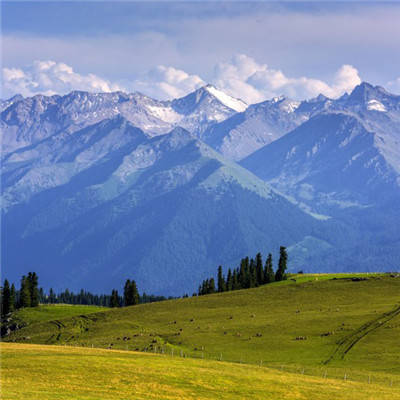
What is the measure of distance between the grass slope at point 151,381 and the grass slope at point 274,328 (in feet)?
40.3

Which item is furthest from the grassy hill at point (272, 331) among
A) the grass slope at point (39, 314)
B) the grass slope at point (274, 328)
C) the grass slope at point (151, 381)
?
the grass slope at point (39, 314)

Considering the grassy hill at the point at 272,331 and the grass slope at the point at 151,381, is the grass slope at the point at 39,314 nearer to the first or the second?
the grassy hill at the point at 272,331

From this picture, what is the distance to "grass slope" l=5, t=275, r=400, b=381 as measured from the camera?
342 ft

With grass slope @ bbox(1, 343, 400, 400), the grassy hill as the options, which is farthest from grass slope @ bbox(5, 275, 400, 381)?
grass slope @ bbox(1, 343, 400, 400)

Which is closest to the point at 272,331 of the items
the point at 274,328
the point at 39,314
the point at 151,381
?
the point at 274,328

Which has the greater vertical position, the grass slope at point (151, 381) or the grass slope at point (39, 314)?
the grass slope at point (39, 314)

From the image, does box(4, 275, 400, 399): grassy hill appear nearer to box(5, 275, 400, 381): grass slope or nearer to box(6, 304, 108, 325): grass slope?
box(5, 275, 400, 381): grass slope

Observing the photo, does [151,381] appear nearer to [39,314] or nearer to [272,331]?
[272,331]

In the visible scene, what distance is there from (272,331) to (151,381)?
1950 inches

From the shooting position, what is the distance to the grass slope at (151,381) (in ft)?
234

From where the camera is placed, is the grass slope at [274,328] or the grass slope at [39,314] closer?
the grass slope at [274,328]

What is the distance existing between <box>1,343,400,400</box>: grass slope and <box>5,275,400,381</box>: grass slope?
1227 cm

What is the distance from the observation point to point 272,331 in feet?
401

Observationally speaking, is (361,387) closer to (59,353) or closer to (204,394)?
(204,394)
